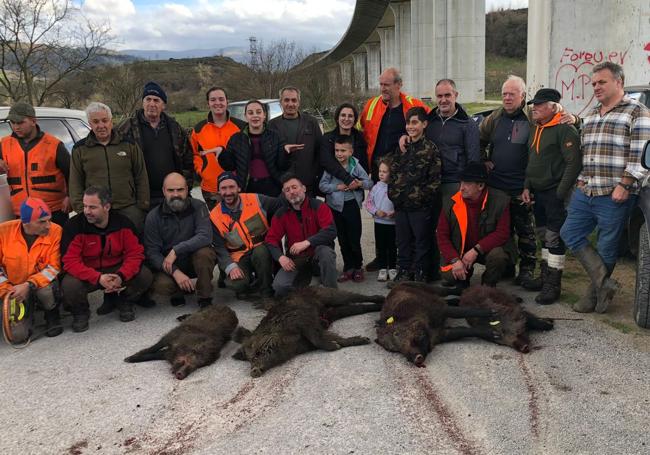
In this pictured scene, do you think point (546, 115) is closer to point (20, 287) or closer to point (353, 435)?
point (353, 435)

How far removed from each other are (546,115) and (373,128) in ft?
7.01

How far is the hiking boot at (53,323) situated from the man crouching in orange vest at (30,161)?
4.05ft

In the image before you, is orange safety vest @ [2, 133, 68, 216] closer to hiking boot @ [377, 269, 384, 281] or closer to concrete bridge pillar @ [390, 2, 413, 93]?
hiking boot @ [377, 269, 384, 281]

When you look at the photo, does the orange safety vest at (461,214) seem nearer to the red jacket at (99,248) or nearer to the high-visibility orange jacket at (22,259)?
the red jacket at (99,248)

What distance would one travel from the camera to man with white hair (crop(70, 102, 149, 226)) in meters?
5.58

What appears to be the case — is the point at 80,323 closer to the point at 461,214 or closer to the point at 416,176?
the point at 416,176

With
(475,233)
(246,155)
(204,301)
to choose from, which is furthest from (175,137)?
(475,233)

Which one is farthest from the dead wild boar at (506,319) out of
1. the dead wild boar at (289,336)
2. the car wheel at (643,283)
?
the dead wild boar at (289,336)

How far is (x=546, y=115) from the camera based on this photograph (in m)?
5.27

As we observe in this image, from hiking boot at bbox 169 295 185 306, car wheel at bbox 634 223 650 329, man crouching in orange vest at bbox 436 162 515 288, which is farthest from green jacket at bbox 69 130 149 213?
car wheel at bbox 634 223 650 329

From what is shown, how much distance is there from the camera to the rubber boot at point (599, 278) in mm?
4898

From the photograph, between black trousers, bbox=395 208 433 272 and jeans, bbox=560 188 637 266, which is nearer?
jeans, bbox=560 188 637 266

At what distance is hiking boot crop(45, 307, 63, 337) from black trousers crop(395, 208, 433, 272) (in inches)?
150

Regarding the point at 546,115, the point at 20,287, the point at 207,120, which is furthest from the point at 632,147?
the point at 20,287
